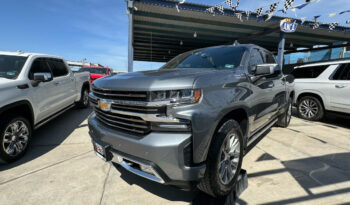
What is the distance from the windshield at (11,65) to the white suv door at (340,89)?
703 centimetres

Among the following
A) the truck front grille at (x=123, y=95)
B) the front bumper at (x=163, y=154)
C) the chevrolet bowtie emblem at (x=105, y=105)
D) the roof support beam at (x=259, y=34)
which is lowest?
the front bumper at (x=163, y=154)

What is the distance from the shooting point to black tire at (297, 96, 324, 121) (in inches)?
190

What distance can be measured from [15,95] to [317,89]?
6857mm

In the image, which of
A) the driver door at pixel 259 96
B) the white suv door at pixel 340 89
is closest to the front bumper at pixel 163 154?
the driver door at pixel 259 96

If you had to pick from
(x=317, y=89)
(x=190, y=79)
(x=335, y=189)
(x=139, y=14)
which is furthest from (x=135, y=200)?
(x=139, y=14)

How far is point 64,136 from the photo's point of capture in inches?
145

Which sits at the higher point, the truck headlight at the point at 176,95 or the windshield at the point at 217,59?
the windshield at the point at 217,59

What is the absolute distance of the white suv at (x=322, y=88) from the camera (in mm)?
4324

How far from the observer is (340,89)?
433 cm

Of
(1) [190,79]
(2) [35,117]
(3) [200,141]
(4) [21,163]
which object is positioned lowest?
(4) [21,163]

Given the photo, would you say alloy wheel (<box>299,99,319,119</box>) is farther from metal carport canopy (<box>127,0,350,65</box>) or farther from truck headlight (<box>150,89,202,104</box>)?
metal carport canopy (<box>127,0,350,65</box>)

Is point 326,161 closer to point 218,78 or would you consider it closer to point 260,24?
point 218,78

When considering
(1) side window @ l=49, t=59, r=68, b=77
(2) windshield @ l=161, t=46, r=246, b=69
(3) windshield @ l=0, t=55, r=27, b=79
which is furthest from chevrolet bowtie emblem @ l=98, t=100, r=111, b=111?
(1) side window @ l=49, t=59, r=68, b=77

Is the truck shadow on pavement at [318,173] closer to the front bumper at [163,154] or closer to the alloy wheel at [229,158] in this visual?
the alloy wheel at [229,158]
